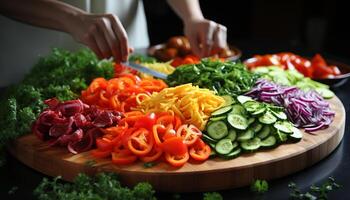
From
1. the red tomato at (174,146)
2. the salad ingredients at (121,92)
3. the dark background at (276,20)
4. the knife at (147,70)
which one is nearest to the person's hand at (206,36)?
the knife at (147,70)

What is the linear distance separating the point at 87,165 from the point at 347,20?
549 cm

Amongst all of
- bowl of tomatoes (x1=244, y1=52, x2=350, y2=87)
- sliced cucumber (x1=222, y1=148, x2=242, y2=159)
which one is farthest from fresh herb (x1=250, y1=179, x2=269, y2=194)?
bowl of tomatoes (x1=244, y1=52, x2=350, y2=87)

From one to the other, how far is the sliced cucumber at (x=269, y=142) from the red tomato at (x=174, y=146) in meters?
0.36

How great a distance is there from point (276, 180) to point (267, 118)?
0.28 meters

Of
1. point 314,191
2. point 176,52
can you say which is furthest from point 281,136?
point 176,52

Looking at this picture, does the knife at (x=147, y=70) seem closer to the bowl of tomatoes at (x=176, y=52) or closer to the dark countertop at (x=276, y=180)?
the bowl of tomatoes at (x=176, y=52)

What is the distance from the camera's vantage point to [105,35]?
9.30 feet

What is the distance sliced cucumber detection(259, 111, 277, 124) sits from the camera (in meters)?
2.45

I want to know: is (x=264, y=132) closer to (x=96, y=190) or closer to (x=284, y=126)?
(x=284, y=126)

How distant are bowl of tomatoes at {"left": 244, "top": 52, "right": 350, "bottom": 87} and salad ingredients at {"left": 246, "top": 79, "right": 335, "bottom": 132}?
2.25 ft

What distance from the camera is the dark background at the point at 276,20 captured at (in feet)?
22.1

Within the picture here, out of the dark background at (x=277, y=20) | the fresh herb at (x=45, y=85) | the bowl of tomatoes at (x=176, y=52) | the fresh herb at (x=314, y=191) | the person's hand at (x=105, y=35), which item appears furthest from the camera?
the dark background at (x=277, y=20)

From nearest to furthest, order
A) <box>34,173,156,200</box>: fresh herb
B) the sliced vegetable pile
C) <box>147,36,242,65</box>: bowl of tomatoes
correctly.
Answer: <box>34,173,156,200</box>: fresh herb < the sliced vegetable pile < <box>147,36,242,65</box>: bowl of tomatoes

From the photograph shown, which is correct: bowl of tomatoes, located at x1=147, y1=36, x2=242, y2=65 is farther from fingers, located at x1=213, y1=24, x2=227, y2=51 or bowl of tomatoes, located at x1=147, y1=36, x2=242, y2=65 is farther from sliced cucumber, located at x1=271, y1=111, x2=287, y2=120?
sliced cucumber, located at x1=271, y1=111, x2=287, y2=120
